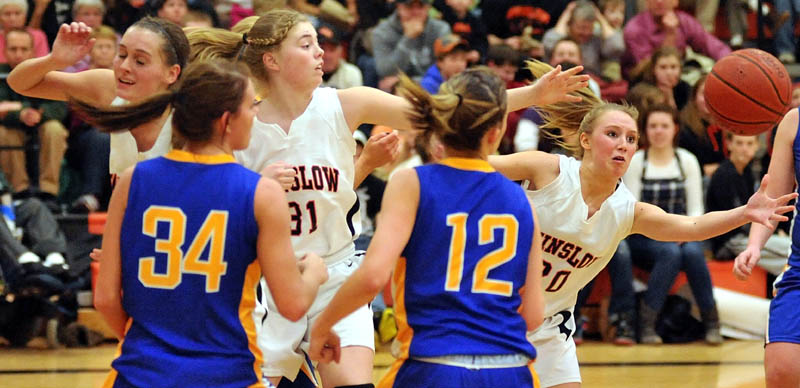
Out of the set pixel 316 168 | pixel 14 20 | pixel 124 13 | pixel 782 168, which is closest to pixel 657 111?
pixel 782 168

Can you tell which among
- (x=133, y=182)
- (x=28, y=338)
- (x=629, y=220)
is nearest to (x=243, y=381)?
(x=133, y=182)

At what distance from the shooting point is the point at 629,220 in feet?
15.1

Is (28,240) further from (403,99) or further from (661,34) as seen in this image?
(661,34)

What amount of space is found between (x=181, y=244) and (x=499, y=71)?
627 centimetres

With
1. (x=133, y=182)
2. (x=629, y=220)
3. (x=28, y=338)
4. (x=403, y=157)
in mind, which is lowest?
(x=28, y=338)

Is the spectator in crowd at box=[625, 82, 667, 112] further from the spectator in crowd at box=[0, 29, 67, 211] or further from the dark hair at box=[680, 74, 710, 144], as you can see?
the spectator in crowd at box=[0, 29, 67, 211]

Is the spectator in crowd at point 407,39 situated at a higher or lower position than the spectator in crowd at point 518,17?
lower

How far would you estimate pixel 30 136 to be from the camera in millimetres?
8539

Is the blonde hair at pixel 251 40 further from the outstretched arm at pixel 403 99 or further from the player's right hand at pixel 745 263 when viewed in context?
the player's right hand at pixel 745 263

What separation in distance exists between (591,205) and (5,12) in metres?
5.85

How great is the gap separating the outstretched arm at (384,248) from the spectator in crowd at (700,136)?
6281 millimetres

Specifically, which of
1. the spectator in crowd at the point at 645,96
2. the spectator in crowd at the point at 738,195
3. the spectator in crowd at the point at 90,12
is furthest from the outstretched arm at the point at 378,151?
the spectator in crowd at the point at 90,12

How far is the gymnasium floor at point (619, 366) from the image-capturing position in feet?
22.3

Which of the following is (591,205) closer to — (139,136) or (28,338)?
(139,136)
